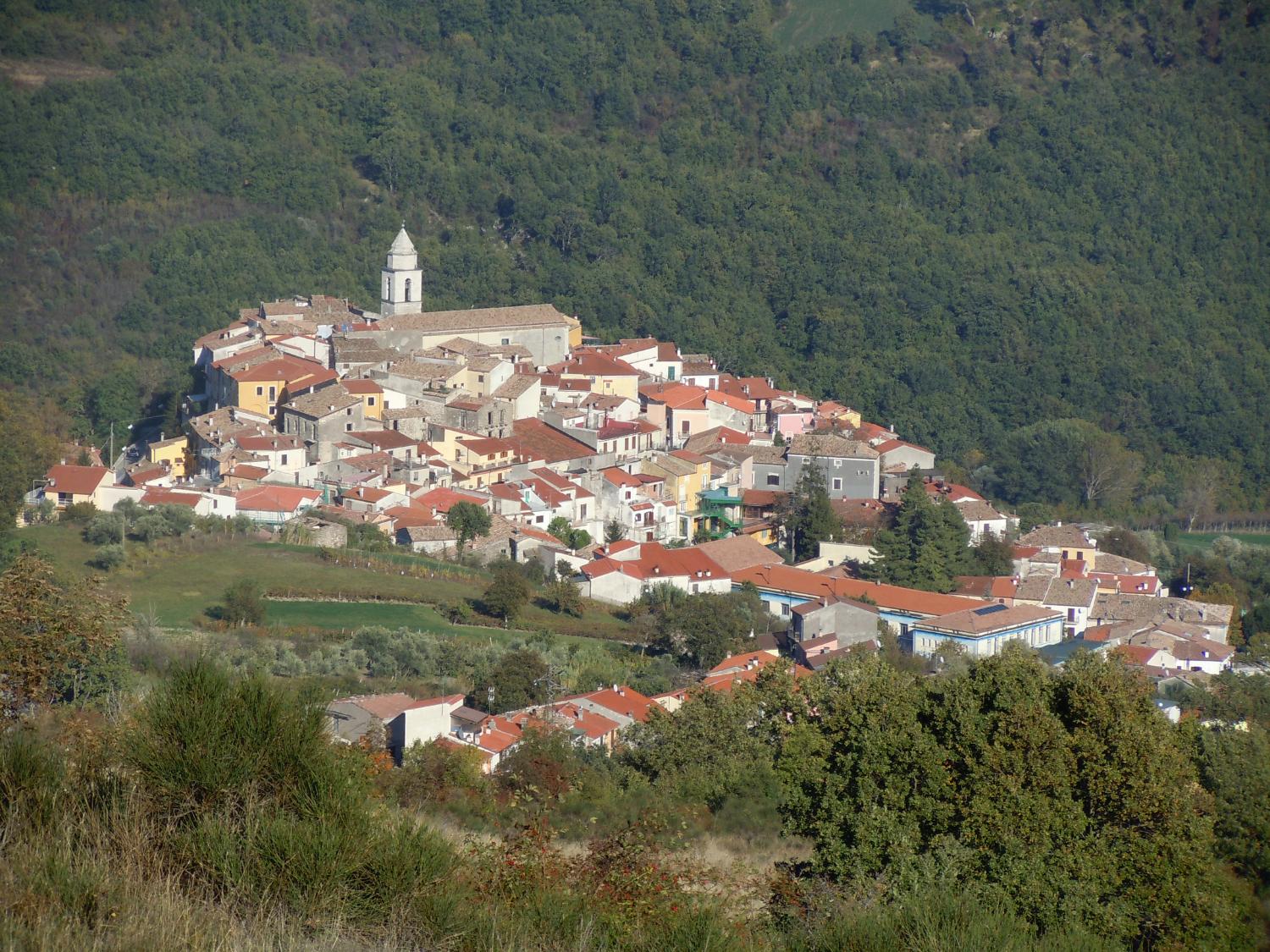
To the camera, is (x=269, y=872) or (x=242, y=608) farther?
(x=242, y=608)

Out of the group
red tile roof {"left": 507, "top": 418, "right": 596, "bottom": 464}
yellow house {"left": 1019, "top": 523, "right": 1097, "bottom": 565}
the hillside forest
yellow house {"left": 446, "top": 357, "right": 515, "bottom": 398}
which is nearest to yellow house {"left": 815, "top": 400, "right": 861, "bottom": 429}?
the hillside forest

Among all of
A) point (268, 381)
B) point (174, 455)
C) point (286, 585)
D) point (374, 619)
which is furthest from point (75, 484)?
point (374, 619)

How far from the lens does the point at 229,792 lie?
646 centimetres

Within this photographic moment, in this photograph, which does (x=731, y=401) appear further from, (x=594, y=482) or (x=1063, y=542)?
(x=1063, y=542)

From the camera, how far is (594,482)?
2767 cm

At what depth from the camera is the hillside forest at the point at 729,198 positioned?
1622 inches

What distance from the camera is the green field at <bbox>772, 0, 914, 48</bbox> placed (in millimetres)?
61031

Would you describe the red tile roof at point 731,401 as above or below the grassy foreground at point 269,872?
above

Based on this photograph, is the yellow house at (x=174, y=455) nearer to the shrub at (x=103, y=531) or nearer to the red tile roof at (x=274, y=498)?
the red tile roof at (x=274, y=498)

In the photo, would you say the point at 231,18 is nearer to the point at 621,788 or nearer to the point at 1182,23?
the point at 1182,23

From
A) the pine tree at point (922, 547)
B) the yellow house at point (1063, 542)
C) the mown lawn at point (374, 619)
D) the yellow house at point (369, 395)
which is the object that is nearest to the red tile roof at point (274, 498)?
the yellow house at point (369, 395)

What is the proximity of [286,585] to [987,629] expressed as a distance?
345 inches

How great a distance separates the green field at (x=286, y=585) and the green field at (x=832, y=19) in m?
40.6

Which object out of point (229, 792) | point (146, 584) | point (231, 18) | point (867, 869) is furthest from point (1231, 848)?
point (231, 18)
